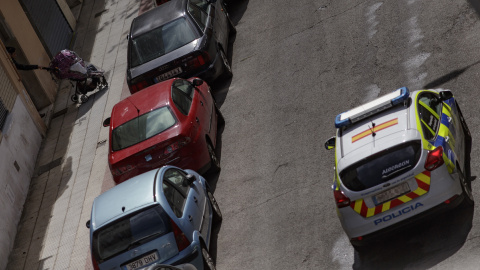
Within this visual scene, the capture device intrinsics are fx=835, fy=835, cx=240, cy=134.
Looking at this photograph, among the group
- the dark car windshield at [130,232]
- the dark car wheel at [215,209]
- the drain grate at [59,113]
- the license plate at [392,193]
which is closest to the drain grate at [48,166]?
the drain grate at [59,113]

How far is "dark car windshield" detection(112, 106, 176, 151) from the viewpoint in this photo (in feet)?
46.0

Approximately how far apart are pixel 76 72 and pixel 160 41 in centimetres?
370

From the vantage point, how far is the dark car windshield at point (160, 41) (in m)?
17.1

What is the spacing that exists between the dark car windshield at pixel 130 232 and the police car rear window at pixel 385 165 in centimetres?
278

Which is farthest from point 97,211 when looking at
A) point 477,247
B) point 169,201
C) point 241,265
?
point 477,247

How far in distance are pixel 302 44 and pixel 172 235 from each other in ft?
25.4

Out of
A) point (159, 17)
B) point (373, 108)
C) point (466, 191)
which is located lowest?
point (466, 191)

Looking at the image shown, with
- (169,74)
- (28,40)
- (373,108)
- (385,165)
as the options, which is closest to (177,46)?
(169,74)

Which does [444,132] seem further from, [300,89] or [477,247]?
[300,89]

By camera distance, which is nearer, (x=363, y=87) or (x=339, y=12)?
(x=363, y=87)

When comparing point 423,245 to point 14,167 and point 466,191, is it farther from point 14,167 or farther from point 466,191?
point 14,167

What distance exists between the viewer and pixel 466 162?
11242mm

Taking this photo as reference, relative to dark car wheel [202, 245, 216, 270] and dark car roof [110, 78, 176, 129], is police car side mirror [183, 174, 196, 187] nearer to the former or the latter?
dark car wheel [202, 245, 216, 270]

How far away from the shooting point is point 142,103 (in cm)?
1479
